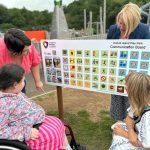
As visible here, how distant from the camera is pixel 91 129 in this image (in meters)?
3.90

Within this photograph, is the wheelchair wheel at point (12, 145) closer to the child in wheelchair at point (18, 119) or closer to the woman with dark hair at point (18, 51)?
the child in wheelchair at point (18, 119)

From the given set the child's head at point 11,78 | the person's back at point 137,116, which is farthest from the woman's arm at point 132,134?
the child's head at point 11,78

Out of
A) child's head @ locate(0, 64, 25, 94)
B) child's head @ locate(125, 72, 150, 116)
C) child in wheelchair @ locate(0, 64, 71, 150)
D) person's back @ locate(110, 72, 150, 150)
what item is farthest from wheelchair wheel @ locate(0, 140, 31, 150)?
child's head @ locate(125, 72, 150, 116)

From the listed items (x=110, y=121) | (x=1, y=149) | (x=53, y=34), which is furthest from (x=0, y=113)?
(x=53, y=34)

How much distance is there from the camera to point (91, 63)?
10.7ft

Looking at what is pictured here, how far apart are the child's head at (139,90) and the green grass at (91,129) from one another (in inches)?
61.2

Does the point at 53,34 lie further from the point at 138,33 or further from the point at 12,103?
the point at 12,103

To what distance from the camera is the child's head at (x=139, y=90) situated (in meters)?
1.97

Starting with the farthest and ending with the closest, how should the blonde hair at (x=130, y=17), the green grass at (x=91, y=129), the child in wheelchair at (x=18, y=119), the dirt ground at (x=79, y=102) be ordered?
the dirt ground at (x=79, y=102) < the green grass at (x=91, y=129) < the blonde hair at (x=130, y=17) < the child in wheelchair at (x=18, y=119)

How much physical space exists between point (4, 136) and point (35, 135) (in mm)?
259

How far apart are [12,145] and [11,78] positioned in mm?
544

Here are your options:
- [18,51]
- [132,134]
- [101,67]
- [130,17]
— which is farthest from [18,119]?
[130,17]

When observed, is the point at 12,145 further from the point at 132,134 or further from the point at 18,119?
the point at 132,134

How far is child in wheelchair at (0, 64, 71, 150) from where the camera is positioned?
2.05 meters
